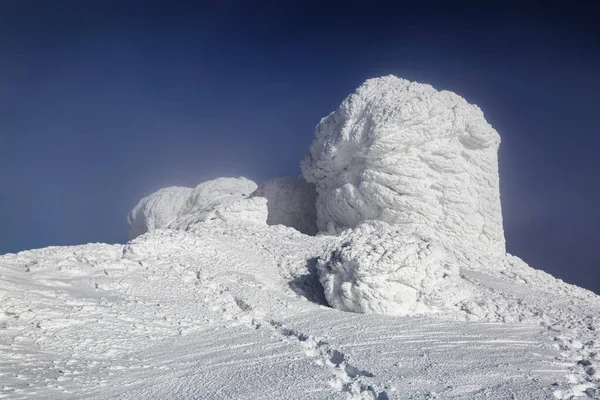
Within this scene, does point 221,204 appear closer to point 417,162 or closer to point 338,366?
point 417,162

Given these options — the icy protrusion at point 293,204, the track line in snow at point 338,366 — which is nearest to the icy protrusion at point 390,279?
the track line in snow at point 338,366

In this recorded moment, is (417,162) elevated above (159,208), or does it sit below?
below

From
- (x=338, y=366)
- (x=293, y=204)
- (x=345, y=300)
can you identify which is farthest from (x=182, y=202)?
(x=338, y=366)

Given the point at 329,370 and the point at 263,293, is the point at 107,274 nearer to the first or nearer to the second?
the point at 263,293

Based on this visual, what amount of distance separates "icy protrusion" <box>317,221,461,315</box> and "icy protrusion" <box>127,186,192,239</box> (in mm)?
10299

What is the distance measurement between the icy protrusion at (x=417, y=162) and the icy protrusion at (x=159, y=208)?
681 centimetres

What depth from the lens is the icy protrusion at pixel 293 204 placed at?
580 inches

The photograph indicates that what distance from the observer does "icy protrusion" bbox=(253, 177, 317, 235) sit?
14.7 metres

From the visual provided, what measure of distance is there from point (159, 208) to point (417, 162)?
9.97 meters

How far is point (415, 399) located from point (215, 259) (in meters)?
5.32

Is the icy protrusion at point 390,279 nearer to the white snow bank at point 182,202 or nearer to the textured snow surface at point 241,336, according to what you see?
the textured snow surface at point 241,336

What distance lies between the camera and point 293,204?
584 inches

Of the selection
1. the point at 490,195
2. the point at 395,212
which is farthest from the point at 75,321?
the point at 490,195

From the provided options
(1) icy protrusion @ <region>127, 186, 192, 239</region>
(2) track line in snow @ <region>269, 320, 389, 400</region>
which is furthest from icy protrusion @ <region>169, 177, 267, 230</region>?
(2) track line in snow @ <region>269, 320, 389, 400</region>
